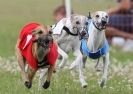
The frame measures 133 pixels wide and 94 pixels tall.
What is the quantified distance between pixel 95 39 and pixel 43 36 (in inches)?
66.4

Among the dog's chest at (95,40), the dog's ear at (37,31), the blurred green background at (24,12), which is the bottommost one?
the blurred green background at (24,12)

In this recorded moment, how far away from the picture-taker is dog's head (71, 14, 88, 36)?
10111 mm

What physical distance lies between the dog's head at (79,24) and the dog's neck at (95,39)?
214mm

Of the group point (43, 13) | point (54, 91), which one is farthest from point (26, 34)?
point (43, 13)

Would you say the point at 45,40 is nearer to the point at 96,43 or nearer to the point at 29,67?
the point at 29,67

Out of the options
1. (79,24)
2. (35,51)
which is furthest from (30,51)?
(79,24)

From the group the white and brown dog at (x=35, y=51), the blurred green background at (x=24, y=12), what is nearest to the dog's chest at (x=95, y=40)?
the white and brown dog at (x=35, y=51)

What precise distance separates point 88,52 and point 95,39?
0.26 metres

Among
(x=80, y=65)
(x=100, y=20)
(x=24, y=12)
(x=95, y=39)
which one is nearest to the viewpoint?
(x=100, y=20)

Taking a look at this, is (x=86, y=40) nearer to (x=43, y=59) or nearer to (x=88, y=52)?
(x=88, y=52)

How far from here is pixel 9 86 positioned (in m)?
9.63

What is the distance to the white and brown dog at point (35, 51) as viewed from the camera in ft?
27.5

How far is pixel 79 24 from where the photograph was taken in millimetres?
10469

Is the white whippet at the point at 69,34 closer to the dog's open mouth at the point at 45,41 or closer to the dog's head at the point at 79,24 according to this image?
the dog's head at the point at 79,24
